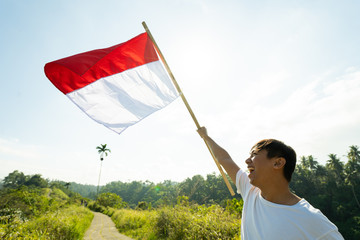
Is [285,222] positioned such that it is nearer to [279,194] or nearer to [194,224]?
[279,194]

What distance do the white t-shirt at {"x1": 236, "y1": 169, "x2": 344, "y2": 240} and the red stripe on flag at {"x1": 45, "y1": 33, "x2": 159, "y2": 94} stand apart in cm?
295

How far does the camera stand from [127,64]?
348 cm

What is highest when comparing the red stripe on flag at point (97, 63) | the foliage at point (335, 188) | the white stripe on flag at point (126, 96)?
the red stripe on flag at point (97, 63)

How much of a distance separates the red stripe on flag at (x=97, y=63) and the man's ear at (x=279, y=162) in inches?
109

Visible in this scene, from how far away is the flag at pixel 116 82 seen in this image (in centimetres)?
313

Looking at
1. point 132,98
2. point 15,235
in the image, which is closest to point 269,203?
point 132,98

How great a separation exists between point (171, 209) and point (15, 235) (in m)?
5.85

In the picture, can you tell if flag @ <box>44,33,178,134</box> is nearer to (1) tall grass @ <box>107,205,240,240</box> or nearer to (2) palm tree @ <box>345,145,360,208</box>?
(1) tall grass @ <box>107,205,240,240</box>

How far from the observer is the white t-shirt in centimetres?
107

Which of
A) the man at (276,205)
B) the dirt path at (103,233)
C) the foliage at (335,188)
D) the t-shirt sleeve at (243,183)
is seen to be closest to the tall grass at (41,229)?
the dirt path at (103,233)

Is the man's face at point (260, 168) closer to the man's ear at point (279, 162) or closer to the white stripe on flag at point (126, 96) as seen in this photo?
the man's ear at point (279, 162)

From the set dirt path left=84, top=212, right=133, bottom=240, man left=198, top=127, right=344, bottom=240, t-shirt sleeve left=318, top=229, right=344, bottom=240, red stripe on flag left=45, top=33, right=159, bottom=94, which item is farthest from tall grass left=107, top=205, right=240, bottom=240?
red stripe on flag left=45, top=33, right=159, bottom=94

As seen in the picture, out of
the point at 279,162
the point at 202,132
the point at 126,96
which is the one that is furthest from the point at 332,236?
the point at 126,96

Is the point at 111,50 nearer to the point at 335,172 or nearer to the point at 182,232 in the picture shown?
the point at 182,232
